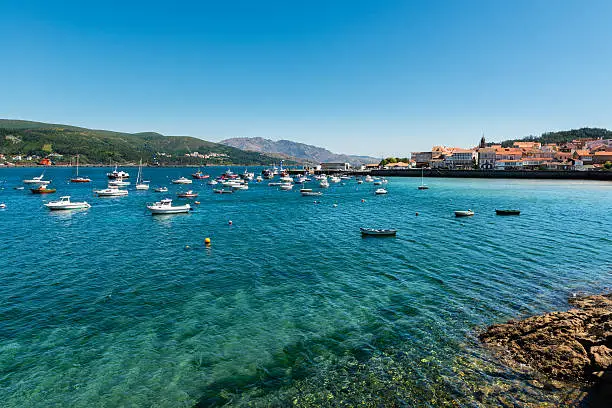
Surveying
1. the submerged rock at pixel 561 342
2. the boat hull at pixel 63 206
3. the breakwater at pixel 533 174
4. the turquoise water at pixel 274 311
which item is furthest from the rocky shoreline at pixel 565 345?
the breakwater at pixel 533 174

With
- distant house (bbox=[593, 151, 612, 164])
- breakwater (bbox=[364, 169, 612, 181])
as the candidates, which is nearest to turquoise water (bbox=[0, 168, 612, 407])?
breakwater (bbox=[364, 169, 612, 181])

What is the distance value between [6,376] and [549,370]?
23.6 meters

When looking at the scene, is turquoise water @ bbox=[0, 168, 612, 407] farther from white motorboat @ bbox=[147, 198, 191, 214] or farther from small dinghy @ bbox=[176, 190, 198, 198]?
small dinghy @ bbox=[176, 190, 198, 198]

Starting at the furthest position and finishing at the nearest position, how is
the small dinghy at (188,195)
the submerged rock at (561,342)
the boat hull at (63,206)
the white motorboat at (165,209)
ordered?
the small dinghy at (188,195) < the boat hull at (63,206) < the white motorboat at (165,209) < the submerged rock at (561,342)

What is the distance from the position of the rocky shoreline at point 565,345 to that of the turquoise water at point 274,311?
Answer: 4.29 feet

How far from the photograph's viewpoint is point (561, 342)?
15.4 metres

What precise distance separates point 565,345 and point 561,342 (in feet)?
0.99

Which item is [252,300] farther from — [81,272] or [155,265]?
[81,272]

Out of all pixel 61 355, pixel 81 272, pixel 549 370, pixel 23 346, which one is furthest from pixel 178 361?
pixel 81 272

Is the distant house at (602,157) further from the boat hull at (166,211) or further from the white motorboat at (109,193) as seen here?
the white motorboat at (109,193)

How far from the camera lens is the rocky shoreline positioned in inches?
528

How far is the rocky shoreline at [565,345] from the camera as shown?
13.4 metres

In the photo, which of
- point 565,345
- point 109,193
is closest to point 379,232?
point 565,345

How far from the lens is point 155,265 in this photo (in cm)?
3044
